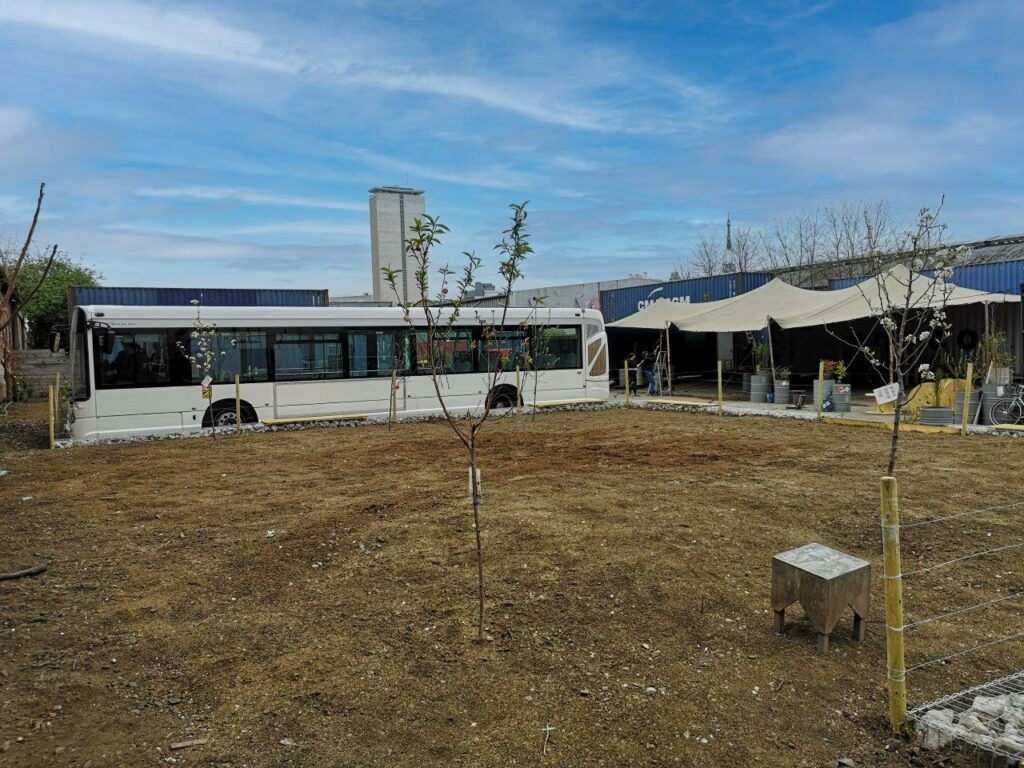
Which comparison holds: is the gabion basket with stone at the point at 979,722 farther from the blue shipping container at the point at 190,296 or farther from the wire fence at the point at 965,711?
the blue shipping container at the point at 190,296

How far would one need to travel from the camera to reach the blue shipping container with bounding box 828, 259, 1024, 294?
53.4 feet

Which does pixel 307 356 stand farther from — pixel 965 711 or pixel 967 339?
pixel 967 339

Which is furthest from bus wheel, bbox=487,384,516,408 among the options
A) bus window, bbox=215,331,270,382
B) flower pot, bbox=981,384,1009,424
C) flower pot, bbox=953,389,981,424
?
flower pot, bbox=981,384,1009,424

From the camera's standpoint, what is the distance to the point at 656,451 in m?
10.3

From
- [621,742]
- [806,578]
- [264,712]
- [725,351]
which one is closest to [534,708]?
[621,742]

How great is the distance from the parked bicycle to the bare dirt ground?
5.06 m

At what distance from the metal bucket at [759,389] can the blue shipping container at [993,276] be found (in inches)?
201

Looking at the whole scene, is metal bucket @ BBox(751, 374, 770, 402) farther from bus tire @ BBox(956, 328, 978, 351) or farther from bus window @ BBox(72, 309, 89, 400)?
bus window @ BBox(72, 309, 89, 400)

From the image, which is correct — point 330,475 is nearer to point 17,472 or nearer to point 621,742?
point 17,472

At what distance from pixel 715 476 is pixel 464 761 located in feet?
19.8

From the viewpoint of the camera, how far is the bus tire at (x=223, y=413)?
13.5m

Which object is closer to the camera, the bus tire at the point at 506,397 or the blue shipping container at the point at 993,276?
the blue shipping container at the point at 993,276

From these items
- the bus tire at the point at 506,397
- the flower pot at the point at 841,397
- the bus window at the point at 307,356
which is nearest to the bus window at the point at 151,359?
the bus window at the point at 307,356

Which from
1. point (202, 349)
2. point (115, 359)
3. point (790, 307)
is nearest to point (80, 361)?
point (115, 359)
